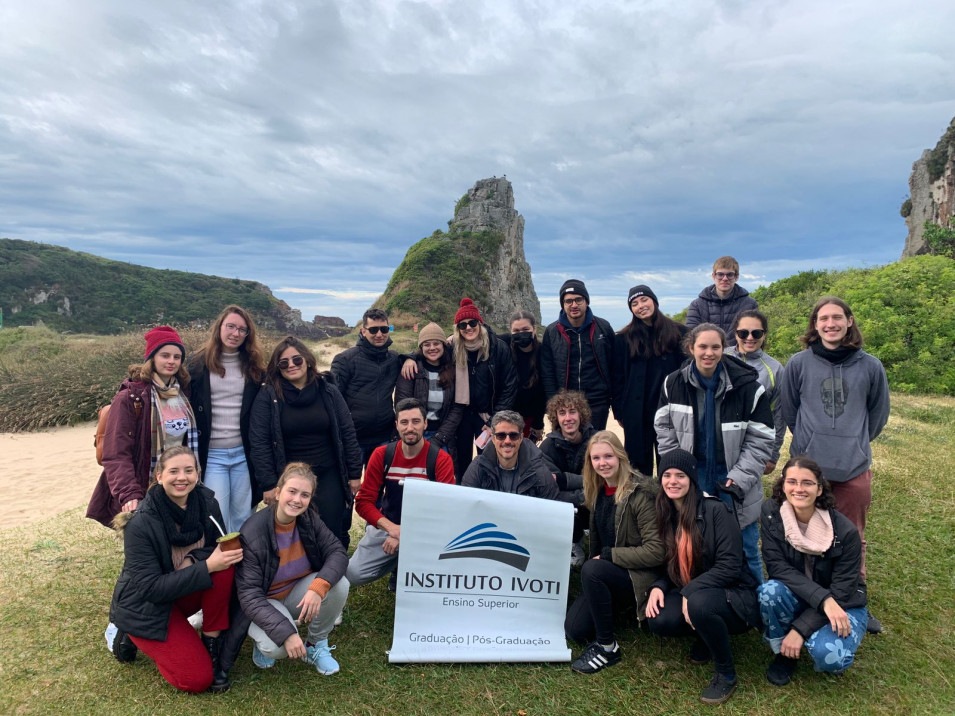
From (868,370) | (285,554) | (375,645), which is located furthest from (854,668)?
(285,554)

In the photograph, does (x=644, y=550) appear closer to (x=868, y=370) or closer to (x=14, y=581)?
(x=868, y=370)

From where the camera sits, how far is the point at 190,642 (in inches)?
146

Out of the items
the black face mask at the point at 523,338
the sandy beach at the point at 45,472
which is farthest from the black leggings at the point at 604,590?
the sandy beach at the point at 45,472

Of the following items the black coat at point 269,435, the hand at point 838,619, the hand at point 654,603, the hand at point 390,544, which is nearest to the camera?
the hand at point 838,619

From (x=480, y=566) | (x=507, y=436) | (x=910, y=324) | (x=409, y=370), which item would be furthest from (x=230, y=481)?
(x=910, y=324)

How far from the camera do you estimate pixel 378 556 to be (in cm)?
474

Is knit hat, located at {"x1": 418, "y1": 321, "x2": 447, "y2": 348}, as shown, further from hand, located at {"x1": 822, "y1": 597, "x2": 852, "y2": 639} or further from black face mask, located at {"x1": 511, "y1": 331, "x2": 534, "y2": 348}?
hand, located at {"x1": 822, "y1": 597, "x2": 852, "y2": 639}

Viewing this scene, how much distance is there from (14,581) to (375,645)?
3.79 meters

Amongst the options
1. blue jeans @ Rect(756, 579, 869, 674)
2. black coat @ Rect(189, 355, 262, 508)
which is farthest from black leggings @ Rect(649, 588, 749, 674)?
black coat @ Rect(189, 355, 262, 508)

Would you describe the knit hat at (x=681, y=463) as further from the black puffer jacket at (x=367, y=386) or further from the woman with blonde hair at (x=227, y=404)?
the woman with blonde hair at (x=227, y=404)

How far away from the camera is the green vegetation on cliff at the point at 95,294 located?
5966 cm

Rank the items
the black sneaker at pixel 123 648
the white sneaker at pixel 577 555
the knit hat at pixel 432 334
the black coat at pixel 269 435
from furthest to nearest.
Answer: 1. the knit hat at pixel 432 334
2. the white sneaker at pixel 577 555
3. the black coat at pixel 269 435
4. the black sneaker at pixel 123 648

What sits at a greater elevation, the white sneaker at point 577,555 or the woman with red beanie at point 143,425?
the woman with red beanie at point 143,425

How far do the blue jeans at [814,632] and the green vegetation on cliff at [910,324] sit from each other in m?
10.9
